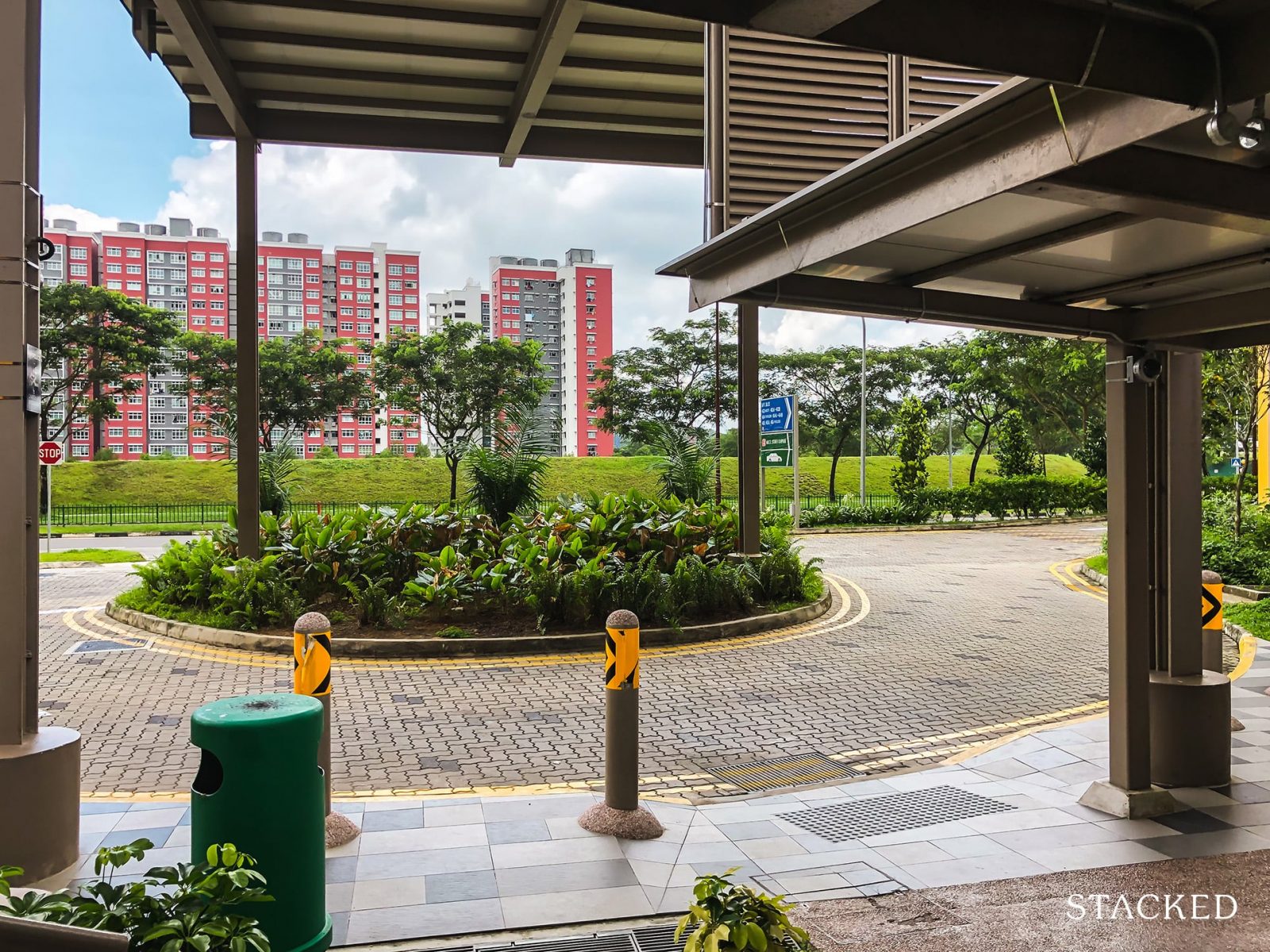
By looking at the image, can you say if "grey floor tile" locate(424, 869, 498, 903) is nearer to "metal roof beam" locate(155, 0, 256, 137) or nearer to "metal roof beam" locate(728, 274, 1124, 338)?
"metal roof beam" locate(728, 274, 1124, 338)

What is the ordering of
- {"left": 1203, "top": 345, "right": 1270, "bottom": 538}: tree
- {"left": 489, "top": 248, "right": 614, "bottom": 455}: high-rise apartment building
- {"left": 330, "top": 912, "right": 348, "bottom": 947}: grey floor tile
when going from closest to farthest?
{"left": 330, "top": 912, "right": 348, "bottom": 947}: grey floor tile
{"left": 1203, "top": 345, "right": 1270, "bottom": 538}: tree
{"left": 489, "top": 248, "right": 614, "bottom": 455}: high-rise apartment building

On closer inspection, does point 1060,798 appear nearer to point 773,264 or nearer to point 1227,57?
point 773,264

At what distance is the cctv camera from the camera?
570 centimetres

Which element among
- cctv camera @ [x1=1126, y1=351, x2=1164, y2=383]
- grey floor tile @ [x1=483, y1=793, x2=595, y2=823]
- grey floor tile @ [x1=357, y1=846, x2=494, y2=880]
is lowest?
grey floor tile @ [x1=483, y1=793, x2=595, y2=823]

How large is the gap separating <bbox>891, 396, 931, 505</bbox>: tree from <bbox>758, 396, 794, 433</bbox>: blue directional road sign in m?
6.49

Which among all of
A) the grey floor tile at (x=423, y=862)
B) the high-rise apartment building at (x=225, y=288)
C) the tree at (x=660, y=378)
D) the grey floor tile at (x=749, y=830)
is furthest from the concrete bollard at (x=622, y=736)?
the high-rise apartment building at (x=225, y=288)

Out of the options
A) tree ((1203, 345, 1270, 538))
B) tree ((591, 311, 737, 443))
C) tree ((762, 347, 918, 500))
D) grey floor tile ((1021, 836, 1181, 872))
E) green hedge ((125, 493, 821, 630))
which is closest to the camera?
grey floor tile ((1021, 836, 1181, 872))

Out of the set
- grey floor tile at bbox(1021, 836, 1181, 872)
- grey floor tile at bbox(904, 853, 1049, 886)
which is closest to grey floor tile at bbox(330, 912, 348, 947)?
grey floor tile at bbox(904, 853, 1049, 886)

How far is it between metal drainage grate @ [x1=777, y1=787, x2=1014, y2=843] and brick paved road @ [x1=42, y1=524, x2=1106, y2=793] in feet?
2.88

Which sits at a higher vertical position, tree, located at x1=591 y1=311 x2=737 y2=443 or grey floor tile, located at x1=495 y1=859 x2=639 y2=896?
tree, located at x1=591 y1=311 x2=737 y2=443

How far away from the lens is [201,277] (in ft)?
229

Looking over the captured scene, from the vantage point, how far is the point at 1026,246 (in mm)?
4785

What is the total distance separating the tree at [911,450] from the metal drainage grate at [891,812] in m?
26.5

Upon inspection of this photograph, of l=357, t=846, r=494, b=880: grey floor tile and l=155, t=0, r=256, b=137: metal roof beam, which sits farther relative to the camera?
l=155, t=0, r=256, b=137: metal roof beam
